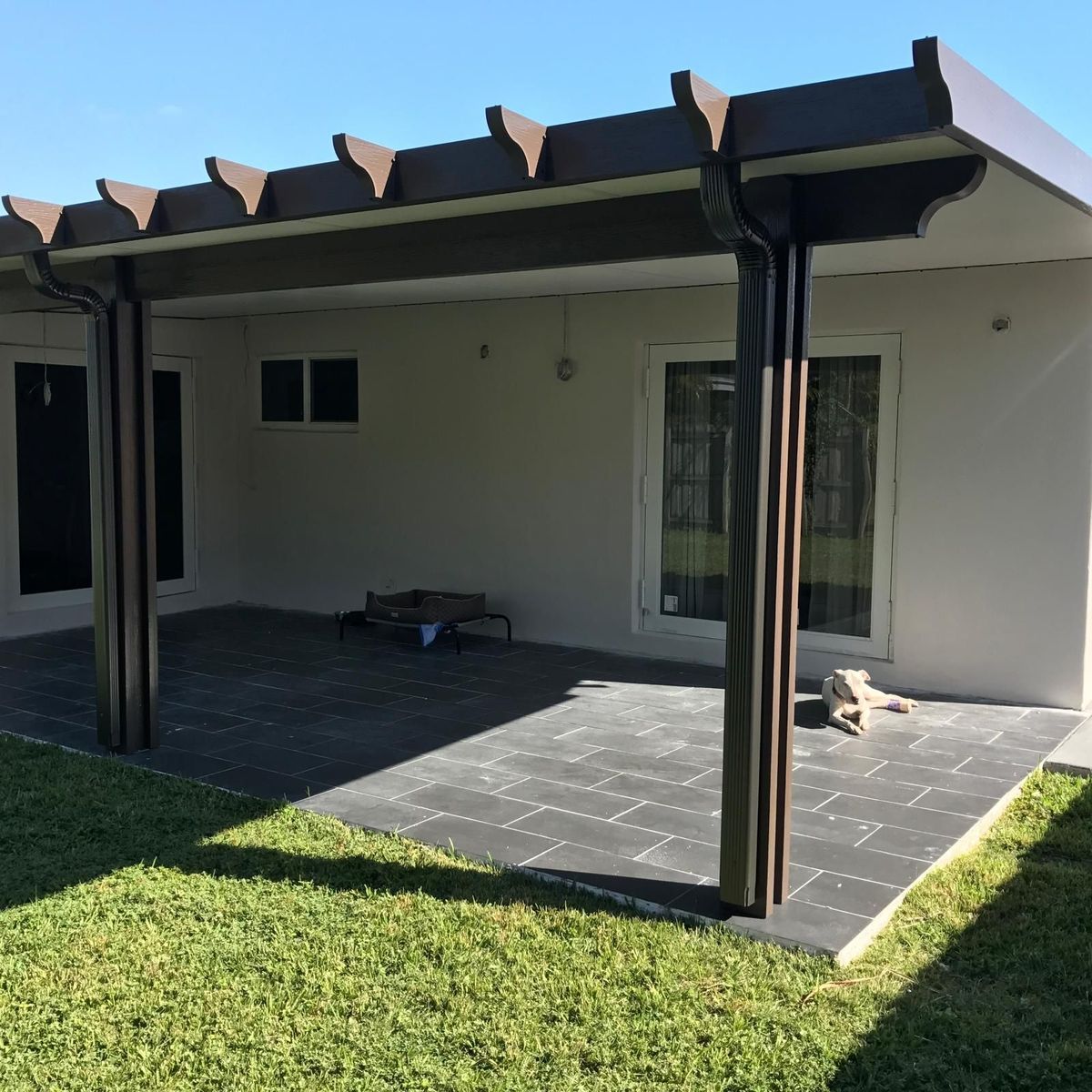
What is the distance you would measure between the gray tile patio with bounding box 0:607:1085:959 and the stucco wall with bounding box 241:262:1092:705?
19.7 inches

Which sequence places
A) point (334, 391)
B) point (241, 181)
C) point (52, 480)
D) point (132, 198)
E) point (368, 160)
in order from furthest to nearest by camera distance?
point (334, 391) < point (52, 480) < point (132, 198) < point (241, 181) < point (368, 160)

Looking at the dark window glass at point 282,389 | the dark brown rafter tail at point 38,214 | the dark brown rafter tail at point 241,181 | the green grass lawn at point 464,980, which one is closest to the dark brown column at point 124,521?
the dark brown rafter tail at point 38,214

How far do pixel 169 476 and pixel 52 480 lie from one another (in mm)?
1089

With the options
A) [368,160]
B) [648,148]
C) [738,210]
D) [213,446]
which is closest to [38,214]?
[368,160]

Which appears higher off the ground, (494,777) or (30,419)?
(30,419)

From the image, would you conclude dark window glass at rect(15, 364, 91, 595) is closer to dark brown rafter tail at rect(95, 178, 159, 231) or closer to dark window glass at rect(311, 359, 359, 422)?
dark window glass at rect(311, 359, 359, 422)

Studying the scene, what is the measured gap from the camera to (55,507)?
8.62 m

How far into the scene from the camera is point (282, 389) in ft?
31.8

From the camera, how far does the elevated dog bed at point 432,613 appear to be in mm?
7984

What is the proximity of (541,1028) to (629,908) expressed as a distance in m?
0.78

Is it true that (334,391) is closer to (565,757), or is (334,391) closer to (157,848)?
(565,757)

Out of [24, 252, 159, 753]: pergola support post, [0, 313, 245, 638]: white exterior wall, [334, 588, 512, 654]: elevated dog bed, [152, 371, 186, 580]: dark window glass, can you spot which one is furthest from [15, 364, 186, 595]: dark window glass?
[24, 252, 159, 753]: pergola support post

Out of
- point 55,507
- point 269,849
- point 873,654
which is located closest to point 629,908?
point 269,849

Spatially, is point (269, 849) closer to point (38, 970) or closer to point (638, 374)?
point (38, 970)
